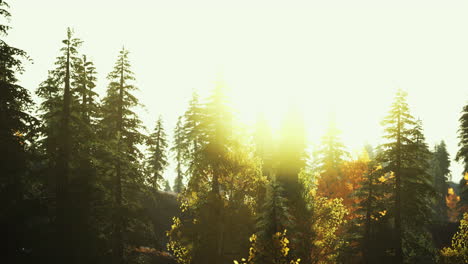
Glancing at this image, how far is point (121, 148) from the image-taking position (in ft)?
68.1

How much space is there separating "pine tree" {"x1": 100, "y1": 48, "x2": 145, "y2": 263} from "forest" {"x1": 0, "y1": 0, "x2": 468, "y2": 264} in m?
0.07

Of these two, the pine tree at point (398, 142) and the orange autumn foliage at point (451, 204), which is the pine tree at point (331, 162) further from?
the orange autumn foliage at point (451, 204)

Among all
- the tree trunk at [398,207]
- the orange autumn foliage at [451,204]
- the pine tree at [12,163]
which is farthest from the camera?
the orange autumn foliage at [451,204]

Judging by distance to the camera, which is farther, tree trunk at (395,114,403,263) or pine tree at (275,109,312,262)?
tree trunk at (395,114,403,263)

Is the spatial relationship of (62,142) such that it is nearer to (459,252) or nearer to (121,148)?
(121,148)

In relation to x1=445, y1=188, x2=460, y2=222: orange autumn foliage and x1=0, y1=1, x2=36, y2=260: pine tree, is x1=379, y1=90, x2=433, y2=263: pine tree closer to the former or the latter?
x1=0, y1=1, x2=36, y2=260: pine tree

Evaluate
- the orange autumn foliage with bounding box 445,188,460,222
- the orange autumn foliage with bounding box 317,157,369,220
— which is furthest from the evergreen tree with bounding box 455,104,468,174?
the orange autumn foliage with bounding box 445,188,460,222

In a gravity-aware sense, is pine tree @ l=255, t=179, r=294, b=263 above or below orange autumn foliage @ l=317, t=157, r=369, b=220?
below

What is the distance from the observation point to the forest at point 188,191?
14.9m

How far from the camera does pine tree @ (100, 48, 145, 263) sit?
65.9 ft

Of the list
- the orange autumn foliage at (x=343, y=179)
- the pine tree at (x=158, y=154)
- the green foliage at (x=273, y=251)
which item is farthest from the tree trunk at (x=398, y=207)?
the pine tree at (x=158, y=154)

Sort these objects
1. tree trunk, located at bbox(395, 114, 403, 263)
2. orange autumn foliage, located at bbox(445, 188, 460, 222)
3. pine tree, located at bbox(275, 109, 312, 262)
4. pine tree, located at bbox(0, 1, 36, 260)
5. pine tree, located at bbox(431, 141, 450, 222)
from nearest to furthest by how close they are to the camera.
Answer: pine tree, located at bbox(0, 1, 36, 260) < pine tree, located at bbox(275, 109, 312, 262) < tree trunk, located at bbox(395, 114, 403, 263) < pine tree, located at bbox(431, 141, 450, 222) < orange autumn foliage, located at bbox(445, 188, 460, 222)

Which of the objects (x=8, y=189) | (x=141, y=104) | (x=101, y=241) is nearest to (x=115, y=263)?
(x=101, y=241)

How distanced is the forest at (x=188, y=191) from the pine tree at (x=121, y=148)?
0.07 m
